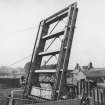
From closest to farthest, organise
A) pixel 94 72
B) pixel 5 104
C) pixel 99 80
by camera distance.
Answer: pixel 5 104
pixel 99 80
pixel 94 72

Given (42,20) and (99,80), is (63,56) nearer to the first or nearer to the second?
(42,20)

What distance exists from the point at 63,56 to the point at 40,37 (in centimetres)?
220

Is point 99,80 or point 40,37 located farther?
point 99,80

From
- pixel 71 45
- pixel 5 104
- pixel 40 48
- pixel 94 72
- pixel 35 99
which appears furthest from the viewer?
pixel 94 72

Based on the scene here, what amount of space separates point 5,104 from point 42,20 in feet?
17.9

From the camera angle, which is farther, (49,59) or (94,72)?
(94,72)

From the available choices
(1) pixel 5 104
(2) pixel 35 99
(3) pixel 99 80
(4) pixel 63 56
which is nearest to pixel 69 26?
(4) pixel 63 56

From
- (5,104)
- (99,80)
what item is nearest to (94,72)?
(99,80)

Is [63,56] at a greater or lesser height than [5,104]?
greater

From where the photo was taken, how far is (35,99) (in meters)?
7.95

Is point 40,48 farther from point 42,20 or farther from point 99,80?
point 99,80

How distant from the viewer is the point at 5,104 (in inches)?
392

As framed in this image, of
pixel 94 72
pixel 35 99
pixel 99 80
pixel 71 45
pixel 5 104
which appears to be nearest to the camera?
pixel 71 45

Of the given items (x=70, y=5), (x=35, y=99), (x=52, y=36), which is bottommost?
(x=35, y=99)
